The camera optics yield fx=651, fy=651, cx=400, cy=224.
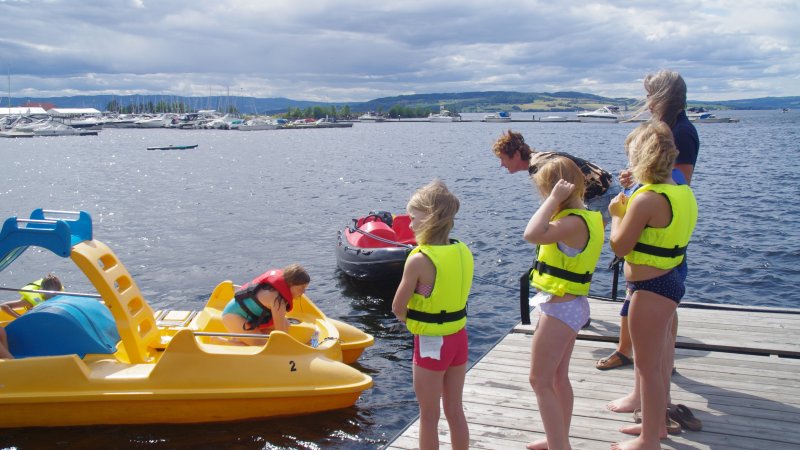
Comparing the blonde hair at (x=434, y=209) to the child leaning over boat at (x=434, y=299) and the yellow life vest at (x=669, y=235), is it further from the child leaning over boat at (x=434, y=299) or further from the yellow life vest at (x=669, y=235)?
the yellow life vest at (x=669, y=235)

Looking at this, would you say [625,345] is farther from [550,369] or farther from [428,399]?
[428,399]

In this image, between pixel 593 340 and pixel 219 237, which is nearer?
pixel 593 340

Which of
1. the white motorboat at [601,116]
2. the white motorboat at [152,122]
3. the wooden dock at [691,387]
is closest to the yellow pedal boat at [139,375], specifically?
the wooden dock at [691,387]

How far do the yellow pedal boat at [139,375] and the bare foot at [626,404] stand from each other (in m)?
2.93

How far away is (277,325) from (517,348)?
8.74 ft

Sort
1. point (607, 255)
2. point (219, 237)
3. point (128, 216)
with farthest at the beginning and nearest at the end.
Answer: point (128, 216) → point (219, 237) → point (607, 255)

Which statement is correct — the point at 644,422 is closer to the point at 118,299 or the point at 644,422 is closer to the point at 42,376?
the point at 118,299

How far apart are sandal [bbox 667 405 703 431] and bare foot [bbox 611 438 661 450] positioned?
1.85 feet

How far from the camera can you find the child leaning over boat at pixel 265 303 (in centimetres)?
→ 719

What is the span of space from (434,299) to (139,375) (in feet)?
13.6

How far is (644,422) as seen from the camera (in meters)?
3.97

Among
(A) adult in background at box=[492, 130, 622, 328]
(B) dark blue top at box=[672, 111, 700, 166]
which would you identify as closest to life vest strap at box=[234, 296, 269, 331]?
(A) adult in background at box=[492, 130, 622, 328]

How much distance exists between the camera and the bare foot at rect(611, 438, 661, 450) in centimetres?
401

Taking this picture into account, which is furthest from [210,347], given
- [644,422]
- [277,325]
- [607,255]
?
[607,255]
